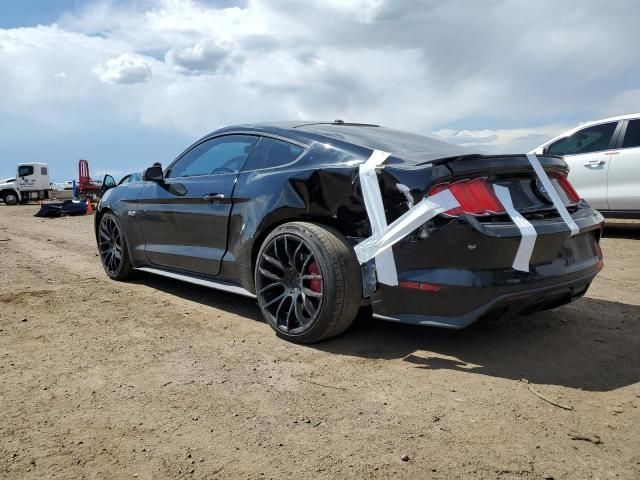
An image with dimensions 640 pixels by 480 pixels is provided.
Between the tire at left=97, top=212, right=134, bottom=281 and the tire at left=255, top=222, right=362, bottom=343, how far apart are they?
221cm

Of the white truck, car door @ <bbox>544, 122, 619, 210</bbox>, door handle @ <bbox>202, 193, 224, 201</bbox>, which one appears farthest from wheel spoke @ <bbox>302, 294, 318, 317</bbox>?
the white truck

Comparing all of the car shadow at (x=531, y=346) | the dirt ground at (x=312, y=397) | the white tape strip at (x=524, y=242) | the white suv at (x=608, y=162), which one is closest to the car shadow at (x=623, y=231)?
the white suv at (x=608, y=162)

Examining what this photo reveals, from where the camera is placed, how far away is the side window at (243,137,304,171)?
3688mm

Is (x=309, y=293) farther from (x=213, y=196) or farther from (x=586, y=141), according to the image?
(x=586, y=141)

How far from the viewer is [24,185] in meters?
31.0

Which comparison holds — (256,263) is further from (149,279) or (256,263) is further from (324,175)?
(149,279)

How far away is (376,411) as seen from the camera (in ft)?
8.25

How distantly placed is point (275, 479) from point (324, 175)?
185cm

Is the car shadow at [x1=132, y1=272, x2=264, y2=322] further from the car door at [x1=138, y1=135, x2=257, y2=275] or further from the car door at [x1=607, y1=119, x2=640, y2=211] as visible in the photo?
the car door at [x1=607, y1=119, x2=640, y2=211]

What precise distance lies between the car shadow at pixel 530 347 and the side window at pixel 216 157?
4.93 feet

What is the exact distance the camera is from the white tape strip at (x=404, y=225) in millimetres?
2881

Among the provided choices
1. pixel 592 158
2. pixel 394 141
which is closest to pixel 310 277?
pixel 394 141

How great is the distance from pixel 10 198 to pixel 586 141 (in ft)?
103

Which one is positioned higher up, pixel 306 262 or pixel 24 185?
pixel 24 185
